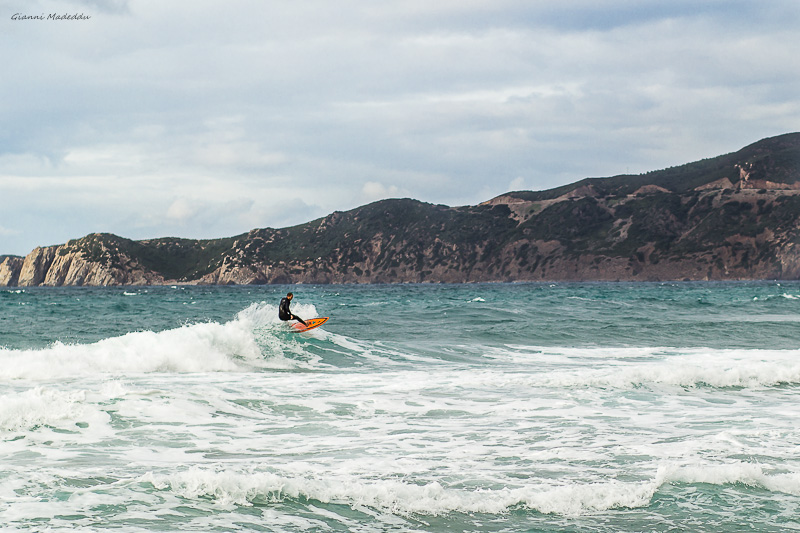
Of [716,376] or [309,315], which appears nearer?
[716,376]

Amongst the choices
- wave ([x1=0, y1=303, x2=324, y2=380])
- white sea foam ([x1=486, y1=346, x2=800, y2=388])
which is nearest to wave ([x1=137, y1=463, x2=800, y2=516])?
white sea foam ([x1=486, y1=346, x2=800, y2=388])

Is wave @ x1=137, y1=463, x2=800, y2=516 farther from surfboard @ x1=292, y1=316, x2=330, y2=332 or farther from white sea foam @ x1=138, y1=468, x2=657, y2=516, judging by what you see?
surfboard @ x1=292, y1=316, x2=330, y2=332

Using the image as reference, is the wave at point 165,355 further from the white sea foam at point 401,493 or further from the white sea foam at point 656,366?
the white sea foam at point 401,493

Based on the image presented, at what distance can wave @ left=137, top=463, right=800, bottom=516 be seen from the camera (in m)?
7.47

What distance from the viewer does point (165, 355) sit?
1950 cm

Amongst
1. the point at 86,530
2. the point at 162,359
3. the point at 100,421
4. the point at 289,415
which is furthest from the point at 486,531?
the point at 162,359

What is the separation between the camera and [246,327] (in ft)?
81.2

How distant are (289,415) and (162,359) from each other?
801 centimetres

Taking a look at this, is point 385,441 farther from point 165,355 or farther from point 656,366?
point 165,355

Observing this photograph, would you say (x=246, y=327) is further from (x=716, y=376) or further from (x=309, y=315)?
(x=716, y=376)

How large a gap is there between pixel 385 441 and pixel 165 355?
10920 mm

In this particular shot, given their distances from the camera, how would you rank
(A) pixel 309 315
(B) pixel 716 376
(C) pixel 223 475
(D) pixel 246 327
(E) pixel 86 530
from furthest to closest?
(A) pixel 309 315, (D) pixel 246 327, (B) pixel 716 376, (C) pixel 223 475, (E) pixel 86 530

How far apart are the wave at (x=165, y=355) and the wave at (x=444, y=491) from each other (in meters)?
10.7

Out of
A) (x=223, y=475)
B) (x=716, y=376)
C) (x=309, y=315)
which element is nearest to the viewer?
(x=223, y=475)
